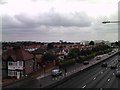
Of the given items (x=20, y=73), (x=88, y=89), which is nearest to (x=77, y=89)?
(x=88, y=89)

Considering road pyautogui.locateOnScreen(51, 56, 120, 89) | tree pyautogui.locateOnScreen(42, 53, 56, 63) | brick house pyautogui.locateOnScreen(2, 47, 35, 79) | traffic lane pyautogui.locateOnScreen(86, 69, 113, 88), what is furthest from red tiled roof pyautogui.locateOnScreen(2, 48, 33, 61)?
traffic lane pyautogui.locateOnScreen(86, 69, 113, 88)

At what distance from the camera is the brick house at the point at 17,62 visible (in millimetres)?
54812

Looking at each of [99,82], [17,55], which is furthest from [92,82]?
[17,55]

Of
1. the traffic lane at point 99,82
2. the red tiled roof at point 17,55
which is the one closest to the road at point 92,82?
the traffic lane at point 99,82

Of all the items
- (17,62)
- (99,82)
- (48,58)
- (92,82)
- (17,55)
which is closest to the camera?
(99,82)

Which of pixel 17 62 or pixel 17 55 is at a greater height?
pixel 17 55

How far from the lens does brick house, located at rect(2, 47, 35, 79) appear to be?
5481cm

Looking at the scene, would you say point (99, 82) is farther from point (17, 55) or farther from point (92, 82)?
point (17, 55)

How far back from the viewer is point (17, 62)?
2184 inches

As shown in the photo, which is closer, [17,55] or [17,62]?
[17,62]

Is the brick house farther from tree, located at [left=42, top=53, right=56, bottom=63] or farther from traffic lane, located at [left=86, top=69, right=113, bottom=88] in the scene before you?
traffic lane, located at [left=86, top=69, right=113, bottom=88]

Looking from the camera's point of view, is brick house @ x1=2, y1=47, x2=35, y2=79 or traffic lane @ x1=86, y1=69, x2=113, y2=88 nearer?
traffic lane @ x1=86, y1=69, x2=113, y2=88

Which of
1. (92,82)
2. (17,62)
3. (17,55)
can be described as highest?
(17,55)

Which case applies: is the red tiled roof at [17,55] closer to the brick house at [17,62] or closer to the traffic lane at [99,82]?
the brick house at [17,62]
